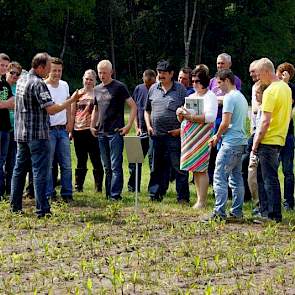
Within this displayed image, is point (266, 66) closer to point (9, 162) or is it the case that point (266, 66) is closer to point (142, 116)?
point (142, 116)

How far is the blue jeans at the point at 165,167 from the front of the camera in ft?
29.6

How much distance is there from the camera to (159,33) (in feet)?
159

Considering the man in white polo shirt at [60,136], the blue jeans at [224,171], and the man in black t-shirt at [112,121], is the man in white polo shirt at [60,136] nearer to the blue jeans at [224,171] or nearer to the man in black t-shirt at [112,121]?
the man in black t-shirt at [112,121]

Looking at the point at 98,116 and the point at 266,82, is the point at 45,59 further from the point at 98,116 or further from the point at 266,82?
the point at 266,82

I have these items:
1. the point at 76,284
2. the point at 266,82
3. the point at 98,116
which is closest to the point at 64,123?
the point at 98,116

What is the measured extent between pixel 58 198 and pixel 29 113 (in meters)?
1.92

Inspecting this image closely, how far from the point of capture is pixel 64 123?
909 centimetres

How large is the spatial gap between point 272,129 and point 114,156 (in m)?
2.56

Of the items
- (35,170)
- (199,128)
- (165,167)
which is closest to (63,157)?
(35,170)

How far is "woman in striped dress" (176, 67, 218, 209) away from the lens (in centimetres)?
827

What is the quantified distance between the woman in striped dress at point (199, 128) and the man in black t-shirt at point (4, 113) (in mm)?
2380

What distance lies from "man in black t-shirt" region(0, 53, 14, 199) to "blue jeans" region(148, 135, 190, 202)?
2.04 meters

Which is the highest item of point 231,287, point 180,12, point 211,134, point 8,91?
point 180,12

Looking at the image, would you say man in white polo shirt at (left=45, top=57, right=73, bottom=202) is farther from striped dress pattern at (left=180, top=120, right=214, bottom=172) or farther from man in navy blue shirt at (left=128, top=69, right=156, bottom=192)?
striped dress pattern at (left=180, top=120, right=214, bottom=172)
